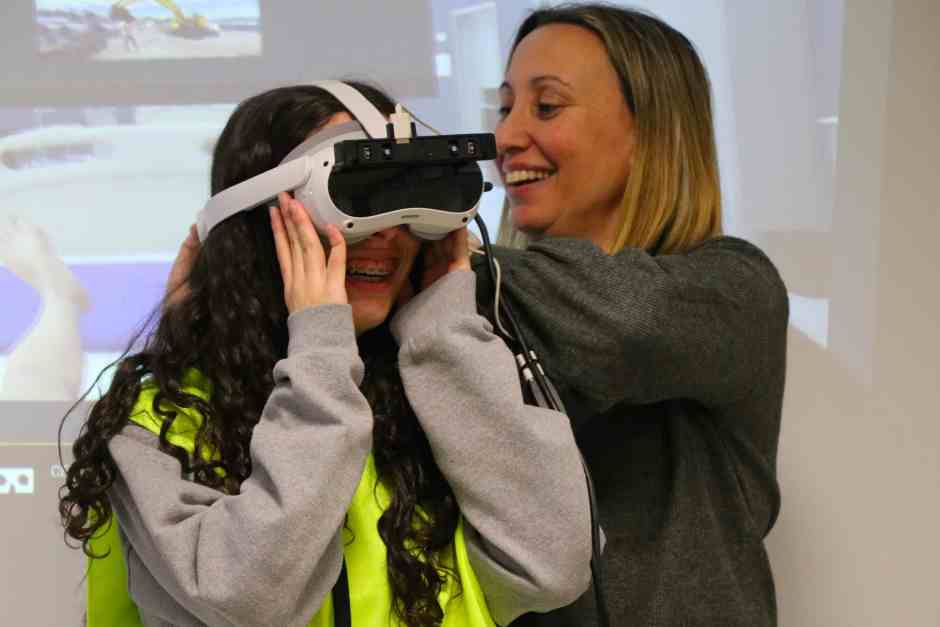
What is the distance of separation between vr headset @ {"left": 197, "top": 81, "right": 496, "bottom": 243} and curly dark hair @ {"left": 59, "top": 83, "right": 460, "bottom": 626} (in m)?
0.04

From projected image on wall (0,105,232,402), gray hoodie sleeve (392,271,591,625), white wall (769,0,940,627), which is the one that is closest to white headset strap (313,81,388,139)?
gray hoodie sleeve (392,271,591,625)

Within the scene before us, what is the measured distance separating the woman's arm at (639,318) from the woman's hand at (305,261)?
26cm

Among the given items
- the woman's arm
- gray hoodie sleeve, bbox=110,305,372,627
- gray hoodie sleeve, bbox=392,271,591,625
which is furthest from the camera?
the woman's arm

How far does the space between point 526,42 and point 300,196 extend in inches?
24.2

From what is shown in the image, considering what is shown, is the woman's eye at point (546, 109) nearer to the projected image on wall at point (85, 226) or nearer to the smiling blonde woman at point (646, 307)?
the smiling blonde woman at point (646, 307)

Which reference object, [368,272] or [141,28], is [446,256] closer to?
[368,272]

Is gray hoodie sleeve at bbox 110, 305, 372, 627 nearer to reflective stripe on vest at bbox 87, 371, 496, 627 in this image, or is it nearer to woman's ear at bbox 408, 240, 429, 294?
reflective stripe on vest at bbox 87, 371, 496, 627

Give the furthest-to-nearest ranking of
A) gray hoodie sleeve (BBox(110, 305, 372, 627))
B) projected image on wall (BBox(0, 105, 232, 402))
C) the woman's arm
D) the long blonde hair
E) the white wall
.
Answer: the white wall
projected image on wall (BBox(0, 105, 232, 402))
the long blonde hair
the woman's arm
gray hoodie sleeve (BBox(110, 305, 372, 627))

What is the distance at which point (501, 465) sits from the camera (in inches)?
50.3

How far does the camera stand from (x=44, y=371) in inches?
81.4

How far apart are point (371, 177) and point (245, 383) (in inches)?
11.0

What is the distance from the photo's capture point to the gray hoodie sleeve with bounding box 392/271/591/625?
1256 mm

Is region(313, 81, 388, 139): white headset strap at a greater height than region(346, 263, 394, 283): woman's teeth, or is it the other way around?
region(313, 81, 388, 139): white headset strap

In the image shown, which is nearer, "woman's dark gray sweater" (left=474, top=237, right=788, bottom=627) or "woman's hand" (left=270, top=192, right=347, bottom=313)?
"woman's hand" (left=270, top=192, right=347, bottom=313)
